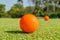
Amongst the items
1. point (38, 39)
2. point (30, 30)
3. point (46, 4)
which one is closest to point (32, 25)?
point (30, 30)

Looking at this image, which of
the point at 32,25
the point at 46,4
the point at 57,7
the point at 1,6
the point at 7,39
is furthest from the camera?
the point at 1,6

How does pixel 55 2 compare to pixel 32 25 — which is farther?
pixel 55 2

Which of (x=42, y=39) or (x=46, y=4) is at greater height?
(x=42, y=39)

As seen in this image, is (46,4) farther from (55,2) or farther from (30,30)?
(30,30)

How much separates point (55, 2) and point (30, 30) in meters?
67.1

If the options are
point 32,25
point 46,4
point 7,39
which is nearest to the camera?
point 7,39

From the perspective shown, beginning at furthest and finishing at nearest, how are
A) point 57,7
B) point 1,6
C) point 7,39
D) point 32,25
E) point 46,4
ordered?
point 1,6, point 57,7, point 46,4, point 32,25, point 7,39

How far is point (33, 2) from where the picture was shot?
7650cm

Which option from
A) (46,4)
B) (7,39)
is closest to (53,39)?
(7,39)

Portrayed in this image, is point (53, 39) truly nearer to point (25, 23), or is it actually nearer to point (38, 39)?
point (38, 39)

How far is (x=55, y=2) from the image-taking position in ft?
248

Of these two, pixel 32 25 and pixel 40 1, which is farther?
pixel 40 1

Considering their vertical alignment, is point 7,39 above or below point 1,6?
above

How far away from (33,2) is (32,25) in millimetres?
67251
